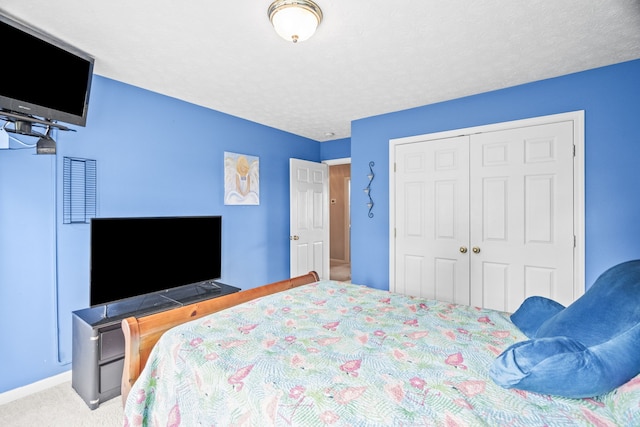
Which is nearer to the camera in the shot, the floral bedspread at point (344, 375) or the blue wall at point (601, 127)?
the floral bedspread at point (344, 375)

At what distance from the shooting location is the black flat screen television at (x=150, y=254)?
7.36 ft

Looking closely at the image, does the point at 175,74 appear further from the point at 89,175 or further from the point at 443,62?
the point at 443,62

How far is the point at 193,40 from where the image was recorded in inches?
79.1

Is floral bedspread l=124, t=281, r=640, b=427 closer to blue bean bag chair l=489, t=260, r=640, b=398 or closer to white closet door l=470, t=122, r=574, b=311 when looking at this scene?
blue bean bag chair l=489, t=260, r=640, b=398

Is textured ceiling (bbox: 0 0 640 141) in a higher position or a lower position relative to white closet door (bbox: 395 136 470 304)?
higher

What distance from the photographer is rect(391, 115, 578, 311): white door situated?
103 inches

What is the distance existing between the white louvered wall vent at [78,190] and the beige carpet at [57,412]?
1250mm

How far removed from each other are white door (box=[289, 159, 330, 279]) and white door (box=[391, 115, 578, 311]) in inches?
55.8

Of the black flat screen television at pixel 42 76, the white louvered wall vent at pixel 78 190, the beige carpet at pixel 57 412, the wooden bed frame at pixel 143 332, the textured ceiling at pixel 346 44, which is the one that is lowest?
the beige carpet at pixel 57 412

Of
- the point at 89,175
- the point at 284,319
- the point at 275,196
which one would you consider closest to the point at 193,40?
the point at 89,175

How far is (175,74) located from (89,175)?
1069 millimetres

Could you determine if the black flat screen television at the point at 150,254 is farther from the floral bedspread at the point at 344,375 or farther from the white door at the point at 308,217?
the white door at the point at 308,217

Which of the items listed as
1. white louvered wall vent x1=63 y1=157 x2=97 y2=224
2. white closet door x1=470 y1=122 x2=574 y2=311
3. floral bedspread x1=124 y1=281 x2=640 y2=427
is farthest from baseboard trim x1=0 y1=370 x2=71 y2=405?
white closet door x1=470 y1=122 x2=574 y2=311

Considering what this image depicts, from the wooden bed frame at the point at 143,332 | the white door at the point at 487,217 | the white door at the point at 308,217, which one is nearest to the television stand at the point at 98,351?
the wooden bed frame at the point at 143,332
